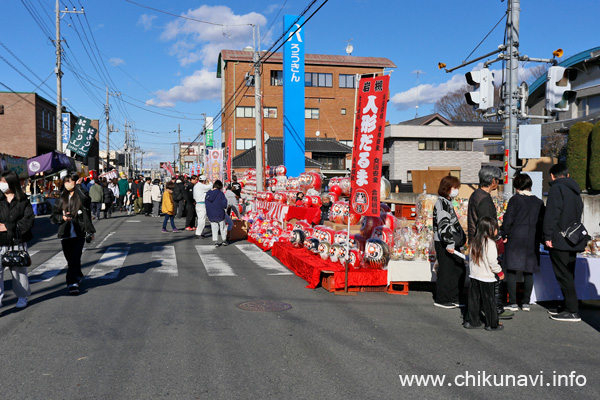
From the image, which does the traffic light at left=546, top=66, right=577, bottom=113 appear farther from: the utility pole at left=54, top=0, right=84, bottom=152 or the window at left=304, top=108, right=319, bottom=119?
the window at left=304, top=108, right=319, bottom=119

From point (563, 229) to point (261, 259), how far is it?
270 inches

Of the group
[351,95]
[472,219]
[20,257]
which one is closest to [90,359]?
[20,257]

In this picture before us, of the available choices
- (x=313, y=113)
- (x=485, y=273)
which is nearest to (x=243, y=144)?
(x=313, y=113)

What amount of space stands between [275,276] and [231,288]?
1352 mm

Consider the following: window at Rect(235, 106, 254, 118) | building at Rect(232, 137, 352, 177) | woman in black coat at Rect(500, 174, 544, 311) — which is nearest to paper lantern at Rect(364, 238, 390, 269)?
woman in black coat at Rect(500, 174, 544, 311)

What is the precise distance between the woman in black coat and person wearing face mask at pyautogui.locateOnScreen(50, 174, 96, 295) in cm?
615

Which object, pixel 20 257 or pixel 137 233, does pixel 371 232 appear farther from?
pixel 137 233

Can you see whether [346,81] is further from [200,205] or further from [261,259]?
[261,259]

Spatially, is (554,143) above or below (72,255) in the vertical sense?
above

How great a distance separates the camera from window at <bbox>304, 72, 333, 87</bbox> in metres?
58.1

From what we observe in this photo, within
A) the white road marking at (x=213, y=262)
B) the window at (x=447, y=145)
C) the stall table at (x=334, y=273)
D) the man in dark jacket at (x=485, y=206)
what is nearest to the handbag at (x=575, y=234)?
the man in dark jacket at (x=485, y=206)

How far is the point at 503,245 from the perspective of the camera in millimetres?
7336

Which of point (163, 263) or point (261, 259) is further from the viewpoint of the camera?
point (261, 259)

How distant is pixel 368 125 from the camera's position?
8328 mm
